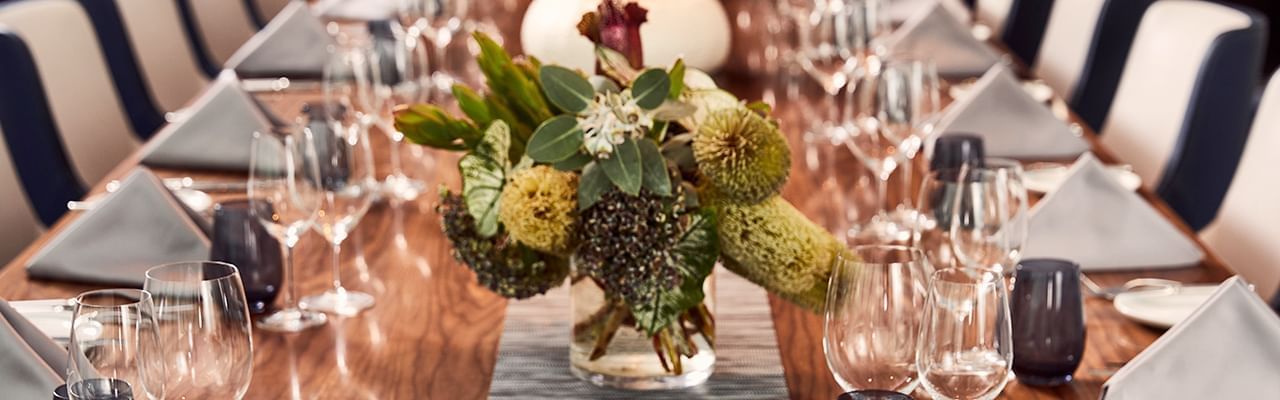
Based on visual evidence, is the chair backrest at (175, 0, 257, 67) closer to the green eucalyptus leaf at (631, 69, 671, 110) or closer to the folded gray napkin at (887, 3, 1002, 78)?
the folded gray napkin at (887, 3, 1002, 78)

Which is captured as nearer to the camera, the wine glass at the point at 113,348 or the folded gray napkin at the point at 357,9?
the wine glass at the point at 113,348

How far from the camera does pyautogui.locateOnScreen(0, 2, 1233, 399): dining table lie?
154cm

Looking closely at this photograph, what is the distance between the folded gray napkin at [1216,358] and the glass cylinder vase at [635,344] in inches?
14.2

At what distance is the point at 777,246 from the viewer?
146cm

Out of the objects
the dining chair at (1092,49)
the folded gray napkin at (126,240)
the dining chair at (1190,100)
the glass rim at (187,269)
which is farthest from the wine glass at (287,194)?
the dining chair at (1092,49)

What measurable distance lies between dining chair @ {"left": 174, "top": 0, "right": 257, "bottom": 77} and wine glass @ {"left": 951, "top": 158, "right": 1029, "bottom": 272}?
10.2ft

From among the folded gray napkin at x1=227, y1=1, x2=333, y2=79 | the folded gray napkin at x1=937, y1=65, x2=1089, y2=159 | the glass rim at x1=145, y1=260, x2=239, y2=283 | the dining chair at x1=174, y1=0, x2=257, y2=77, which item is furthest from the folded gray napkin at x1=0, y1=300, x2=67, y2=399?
the dining chair at x1=174, y1=0, x2=257, y2=77

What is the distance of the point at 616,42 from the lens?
1.49 meters

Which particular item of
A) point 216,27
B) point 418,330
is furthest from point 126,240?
point 216,27

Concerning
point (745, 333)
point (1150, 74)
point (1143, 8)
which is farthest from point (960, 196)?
point (1143, 8)

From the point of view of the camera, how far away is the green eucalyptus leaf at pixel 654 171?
1.38 metres

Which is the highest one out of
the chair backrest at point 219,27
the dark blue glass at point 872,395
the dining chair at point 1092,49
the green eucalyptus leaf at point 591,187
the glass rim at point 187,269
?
the glass rim at point 187,269

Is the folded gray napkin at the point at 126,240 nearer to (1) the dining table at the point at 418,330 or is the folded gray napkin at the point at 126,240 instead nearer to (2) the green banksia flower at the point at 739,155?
(1) the dining table at the point at 418,330

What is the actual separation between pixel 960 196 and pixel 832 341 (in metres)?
0.47
